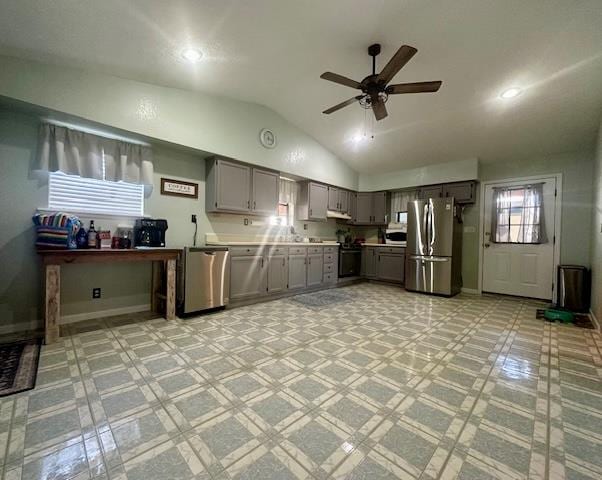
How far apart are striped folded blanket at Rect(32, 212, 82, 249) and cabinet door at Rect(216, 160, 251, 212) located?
1693 millimetres

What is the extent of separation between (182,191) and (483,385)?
4.04 metres

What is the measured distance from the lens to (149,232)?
3314mm

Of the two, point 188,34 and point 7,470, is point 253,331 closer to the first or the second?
point 7,470

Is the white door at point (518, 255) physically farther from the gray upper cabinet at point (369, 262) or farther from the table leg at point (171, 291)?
the table leg at point (171, 291)

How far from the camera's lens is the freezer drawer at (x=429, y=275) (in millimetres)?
4832

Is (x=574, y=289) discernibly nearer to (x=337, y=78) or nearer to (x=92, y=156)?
(x=337, y=78)

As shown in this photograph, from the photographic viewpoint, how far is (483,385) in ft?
6.23

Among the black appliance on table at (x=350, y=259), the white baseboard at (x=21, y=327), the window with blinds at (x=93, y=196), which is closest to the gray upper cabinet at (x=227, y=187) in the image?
the window with blinds at (x=93, y=196)

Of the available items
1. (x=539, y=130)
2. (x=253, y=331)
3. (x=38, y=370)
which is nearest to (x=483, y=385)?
(x=253, y=331)

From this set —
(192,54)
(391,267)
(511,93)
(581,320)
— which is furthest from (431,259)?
(192,54)

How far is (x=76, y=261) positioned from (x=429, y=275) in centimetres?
526

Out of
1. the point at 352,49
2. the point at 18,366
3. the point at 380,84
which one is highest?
the point at 352,49

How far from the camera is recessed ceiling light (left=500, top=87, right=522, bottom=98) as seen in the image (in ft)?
11.2

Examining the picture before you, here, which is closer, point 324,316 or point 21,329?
point 21,329
